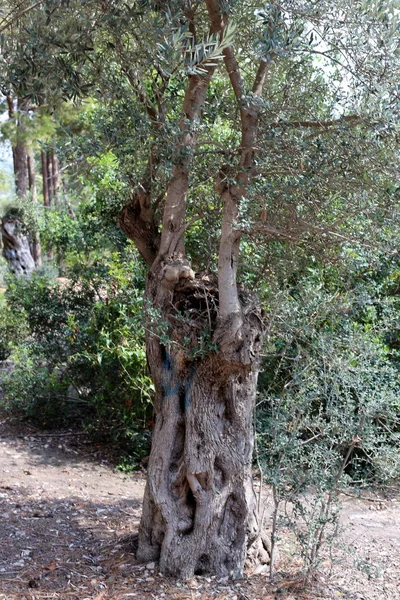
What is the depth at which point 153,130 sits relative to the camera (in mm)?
3930

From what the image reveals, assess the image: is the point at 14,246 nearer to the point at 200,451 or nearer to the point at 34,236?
the point at 34,236

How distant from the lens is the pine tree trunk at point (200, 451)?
158 inches

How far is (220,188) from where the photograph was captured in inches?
159

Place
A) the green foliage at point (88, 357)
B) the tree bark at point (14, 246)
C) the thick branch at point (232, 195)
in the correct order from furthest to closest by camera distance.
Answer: the tree bark at point (14, 246) → the green foliage at point (88, 357) → the thick branch at point (232, 195)

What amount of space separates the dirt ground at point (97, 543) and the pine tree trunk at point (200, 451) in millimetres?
168

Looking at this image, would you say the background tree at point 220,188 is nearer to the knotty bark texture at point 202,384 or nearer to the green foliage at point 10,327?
the knotty bark texture at point 202,384

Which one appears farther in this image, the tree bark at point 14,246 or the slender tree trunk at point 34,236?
the tree bark at point 14,246

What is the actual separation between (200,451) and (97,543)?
1.31 meters

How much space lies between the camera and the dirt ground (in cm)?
393

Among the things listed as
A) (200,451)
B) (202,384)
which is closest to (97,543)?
(200,451)

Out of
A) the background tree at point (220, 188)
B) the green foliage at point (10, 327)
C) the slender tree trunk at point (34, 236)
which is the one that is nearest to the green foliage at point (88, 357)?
the green foliage at point (10, 327)

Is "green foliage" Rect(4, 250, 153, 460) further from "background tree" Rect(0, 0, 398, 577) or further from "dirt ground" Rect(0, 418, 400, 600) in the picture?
"background tree" Rect(0, 0, 398, 577)

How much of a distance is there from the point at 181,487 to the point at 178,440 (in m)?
0.30

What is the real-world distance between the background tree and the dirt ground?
211 millimetres
